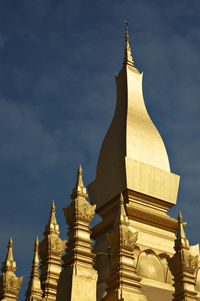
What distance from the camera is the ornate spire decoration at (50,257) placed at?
61.9ft

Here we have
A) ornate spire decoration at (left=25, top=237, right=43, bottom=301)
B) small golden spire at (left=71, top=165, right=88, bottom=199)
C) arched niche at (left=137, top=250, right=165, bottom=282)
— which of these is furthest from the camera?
arched niche at (left=137, top=250, right=165, bottom=282)

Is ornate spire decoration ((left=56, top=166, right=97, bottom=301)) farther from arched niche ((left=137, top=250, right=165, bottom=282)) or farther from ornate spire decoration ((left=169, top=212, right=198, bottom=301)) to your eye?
arched niche ((left=137, top=250, right=165, bottom=282))

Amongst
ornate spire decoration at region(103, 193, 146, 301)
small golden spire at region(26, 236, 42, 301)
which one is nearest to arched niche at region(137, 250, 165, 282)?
small golden spire at region(26, 236, 42, 301)

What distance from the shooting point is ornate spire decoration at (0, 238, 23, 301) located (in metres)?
19.1

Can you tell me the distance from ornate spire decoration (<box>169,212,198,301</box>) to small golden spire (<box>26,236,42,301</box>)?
4.03 metres

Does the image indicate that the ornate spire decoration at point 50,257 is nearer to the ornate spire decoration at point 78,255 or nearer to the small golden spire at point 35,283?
the small golden spire at point 35,283

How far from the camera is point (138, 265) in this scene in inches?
831

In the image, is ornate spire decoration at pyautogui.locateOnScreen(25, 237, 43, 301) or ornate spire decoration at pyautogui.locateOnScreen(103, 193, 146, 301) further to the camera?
ornate spire decoration at pyautogui.locateOnScreen(25, 237, 43, 301)

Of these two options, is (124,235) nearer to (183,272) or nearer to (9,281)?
(183,272)

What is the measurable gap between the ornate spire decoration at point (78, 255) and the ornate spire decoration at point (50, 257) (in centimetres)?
156

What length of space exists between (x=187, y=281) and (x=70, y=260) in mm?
3106

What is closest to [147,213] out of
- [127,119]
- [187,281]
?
[127,119]

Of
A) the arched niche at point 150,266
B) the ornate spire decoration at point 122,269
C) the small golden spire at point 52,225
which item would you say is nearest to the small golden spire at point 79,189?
the ornate spire decoration at point 122,269

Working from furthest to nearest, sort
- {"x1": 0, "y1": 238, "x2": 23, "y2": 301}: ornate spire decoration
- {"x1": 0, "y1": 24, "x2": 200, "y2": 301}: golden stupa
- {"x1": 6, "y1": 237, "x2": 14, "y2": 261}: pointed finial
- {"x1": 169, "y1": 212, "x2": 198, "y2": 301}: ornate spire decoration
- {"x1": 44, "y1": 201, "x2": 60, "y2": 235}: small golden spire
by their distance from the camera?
1. {"x1": 6, "y1": 237, "x2": 14, "y2": 261}: pointed finial
2. {"x1": 0, "y1": 238, "x2": 23, "y2": 301}: ornate spire decoration
3. {"x1": 44, "y1": 201, "x2": 60, "y2": 235}: small golden spire
4. {"x1": 169, "y1": 212, "x2": 198, "y2": 301}: ornate spire decoration
5. {"x1": 0, "y1": 24, "x2": 200, "y2": 301}: golden stupa
